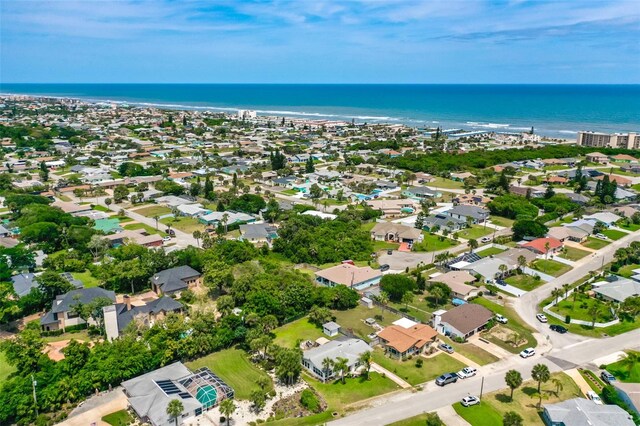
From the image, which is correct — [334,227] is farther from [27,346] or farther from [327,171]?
[327,171]

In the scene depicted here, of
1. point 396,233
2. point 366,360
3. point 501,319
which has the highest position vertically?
point 396,233

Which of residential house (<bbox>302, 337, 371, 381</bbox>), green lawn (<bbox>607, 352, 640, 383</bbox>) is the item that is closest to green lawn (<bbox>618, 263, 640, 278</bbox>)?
green lawn (<bbox>607, 352, 640, 383</bbox>)

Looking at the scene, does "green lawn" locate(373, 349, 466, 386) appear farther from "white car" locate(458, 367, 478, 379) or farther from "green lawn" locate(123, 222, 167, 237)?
"green lawn" locate(123, 222, 167, 237)

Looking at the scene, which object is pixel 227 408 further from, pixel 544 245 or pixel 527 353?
pixel 544 245

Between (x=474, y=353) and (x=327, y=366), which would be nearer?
(x=327, y=366)

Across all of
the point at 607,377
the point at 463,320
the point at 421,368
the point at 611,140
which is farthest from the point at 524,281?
the point at 611,140

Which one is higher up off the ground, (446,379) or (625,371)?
(625,371)

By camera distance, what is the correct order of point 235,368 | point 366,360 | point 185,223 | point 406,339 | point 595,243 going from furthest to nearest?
point 185,223, point 595,243, point 406,339, point 235,368, point 366,360
